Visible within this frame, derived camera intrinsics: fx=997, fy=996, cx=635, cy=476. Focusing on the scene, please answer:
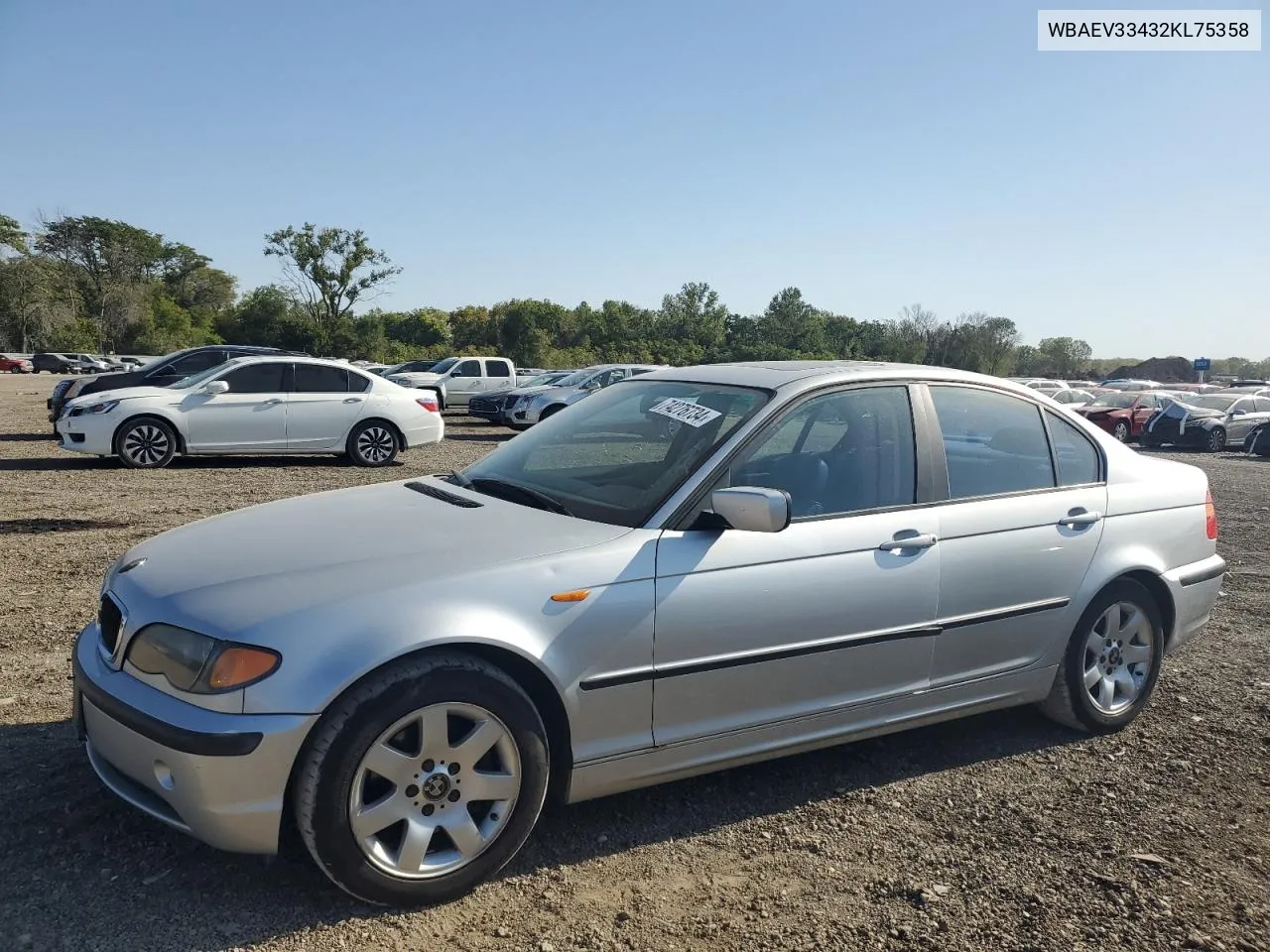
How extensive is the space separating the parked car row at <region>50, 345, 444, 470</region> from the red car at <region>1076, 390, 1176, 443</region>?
18.5 m

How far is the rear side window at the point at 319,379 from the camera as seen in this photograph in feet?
45.8

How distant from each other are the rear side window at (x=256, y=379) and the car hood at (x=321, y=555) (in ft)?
34.2

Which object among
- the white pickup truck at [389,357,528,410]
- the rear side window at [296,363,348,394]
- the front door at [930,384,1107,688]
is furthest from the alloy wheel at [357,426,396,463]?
the white pickup truck at [389,357,528,410]

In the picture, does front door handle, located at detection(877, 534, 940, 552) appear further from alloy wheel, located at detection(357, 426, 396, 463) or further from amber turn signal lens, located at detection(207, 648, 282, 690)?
alloy wheel, located at detection(357, 426, 396, 463)

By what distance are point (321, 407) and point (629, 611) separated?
38.6 feet

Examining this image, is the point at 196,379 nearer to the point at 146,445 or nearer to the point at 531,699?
the point at 146,445

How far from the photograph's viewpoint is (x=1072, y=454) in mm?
4488

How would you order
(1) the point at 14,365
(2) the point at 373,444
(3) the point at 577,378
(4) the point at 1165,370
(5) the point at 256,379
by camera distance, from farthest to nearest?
1. (4) the point at 1165,370
2. (1) the point at 14,365
3. (3) the point at 577,378
4. (2) the point at 373,444
5. (5) the point at 256,379

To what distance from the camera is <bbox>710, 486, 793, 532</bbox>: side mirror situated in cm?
324

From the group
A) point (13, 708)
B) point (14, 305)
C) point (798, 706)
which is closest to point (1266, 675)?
point (798, 706)

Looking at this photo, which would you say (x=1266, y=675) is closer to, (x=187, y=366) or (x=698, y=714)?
(x=698, y=714)

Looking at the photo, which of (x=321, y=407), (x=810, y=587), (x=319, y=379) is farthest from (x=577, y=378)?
(x=810, y=587)

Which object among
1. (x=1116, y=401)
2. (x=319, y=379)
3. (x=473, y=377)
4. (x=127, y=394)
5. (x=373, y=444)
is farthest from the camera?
(x=473, y=377)

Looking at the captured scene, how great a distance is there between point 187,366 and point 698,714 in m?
13.7
